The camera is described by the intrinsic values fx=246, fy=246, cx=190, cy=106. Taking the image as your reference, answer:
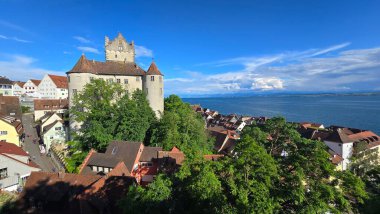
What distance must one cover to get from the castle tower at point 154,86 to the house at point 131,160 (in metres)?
14.2

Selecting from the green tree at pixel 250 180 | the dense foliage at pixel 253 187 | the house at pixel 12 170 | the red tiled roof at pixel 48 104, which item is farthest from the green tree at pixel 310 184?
the red tiled roof at pixel 48 104

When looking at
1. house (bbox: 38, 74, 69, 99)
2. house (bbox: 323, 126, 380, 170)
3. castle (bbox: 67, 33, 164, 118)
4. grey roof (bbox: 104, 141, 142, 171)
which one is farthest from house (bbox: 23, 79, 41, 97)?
house (bbox: 323, 126, 380, 170)

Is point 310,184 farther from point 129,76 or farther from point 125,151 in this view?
point 129,76

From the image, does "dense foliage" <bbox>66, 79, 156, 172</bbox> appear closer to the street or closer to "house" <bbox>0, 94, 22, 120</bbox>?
the street

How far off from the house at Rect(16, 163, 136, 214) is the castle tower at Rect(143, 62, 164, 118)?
2165 cm

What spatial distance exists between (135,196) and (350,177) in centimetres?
1542

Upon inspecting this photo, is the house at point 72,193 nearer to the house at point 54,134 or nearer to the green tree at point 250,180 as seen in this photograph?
the green tree at point 250,180

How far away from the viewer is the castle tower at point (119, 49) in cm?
5200

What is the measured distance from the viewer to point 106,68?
44906 mm

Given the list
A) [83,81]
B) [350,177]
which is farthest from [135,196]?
[83,81]

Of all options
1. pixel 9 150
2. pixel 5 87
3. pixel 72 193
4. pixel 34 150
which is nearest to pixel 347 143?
pixel 72 193

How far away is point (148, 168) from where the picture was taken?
30.2 metres

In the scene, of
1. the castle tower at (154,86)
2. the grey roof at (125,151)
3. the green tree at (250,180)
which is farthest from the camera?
the castle tower at (154,86)

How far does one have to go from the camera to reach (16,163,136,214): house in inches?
835
